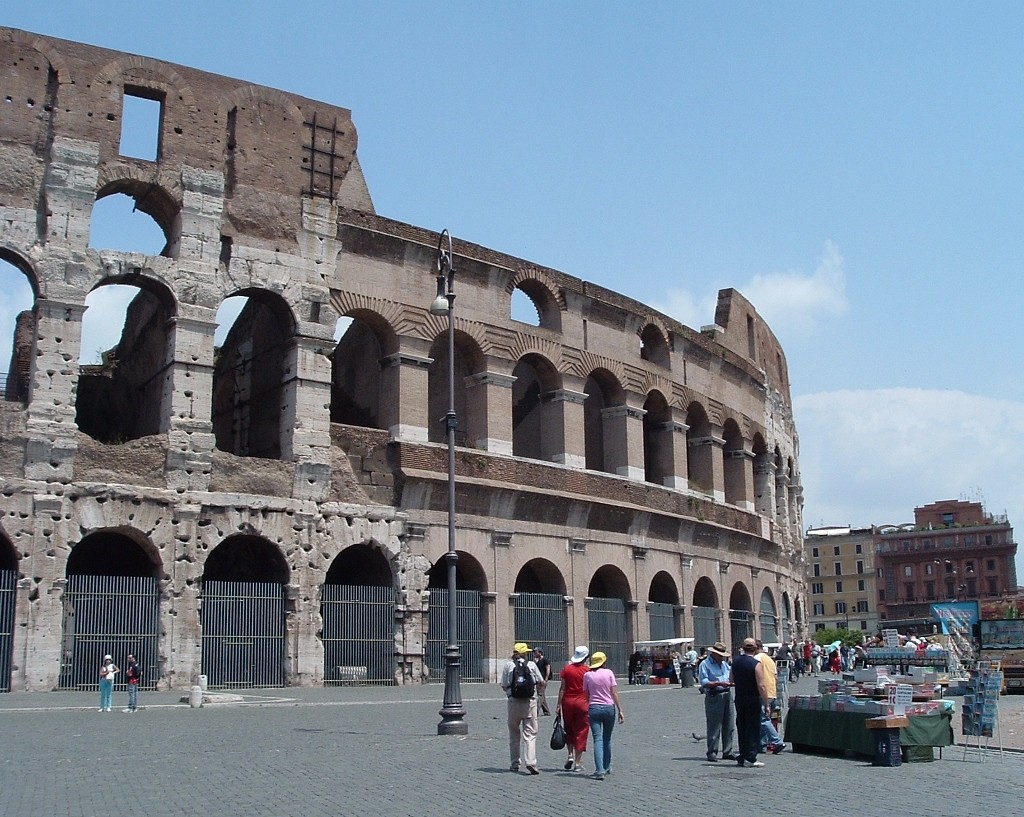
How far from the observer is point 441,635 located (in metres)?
24.3

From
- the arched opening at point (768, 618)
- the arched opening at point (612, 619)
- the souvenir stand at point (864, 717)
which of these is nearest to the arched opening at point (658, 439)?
the arched opening at point (612, 619)

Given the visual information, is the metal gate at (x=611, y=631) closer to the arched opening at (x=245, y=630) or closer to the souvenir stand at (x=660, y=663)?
the souvenir stand at (x=660, y=663)

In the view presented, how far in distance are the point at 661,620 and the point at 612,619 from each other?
2052 millimetres

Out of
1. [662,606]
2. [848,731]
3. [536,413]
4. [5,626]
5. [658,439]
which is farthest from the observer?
[658,439]

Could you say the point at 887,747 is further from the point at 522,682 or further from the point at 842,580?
the point at 842,580

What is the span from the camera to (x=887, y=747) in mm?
11570

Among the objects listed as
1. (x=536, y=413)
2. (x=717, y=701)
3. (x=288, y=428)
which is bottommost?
(x=717, y=701)

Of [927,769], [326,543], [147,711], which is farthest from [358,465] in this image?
[927,769]

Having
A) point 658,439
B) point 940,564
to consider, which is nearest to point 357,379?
point 658,439

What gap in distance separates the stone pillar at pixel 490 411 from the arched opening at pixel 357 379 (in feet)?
6.78

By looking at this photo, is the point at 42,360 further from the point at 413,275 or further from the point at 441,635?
the point at 441,635

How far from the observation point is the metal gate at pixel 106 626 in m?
20.0

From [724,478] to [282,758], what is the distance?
81.5 ft

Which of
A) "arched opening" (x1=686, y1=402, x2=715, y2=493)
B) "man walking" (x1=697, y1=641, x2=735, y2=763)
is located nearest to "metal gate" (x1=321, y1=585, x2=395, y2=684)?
"arched opening" (x1=686, y1=402, x2=715, y2=493)
